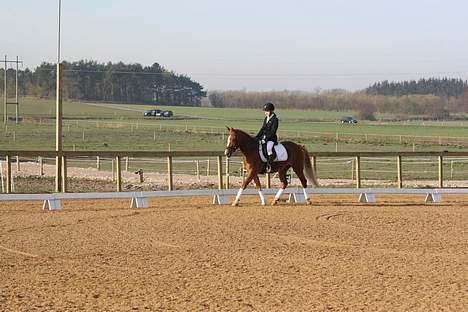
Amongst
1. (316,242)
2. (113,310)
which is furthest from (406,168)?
(113,310)

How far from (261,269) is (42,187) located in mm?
16920

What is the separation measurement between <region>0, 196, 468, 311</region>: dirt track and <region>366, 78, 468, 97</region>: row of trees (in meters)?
132

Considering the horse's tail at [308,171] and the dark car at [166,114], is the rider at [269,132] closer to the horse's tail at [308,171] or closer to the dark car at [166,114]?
the horse's tail at [308,171]

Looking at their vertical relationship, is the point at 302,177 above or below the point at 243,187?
above

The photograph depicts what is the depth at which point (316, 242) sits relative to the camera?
13820 millimetres

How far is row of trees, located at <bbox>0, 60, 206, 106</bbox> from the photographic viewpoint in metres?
126

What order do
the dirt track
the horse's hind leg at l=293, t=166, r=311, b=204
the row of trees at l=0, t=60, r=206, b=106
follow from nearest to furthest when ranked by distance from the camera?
the dirt track
the horse's hind leg at l=293, t=166, r=311, b=204
the row of trees at l=0, t=60, r=206, b=106

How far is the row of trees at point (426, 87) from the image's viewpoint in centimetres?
15300

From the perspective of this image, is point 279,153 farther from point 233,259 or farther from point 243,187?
point 233,259

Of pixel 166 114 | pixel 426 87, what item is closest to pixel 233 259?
pixel 166 114

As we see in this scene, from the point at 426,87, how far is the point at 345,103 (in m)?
55.4

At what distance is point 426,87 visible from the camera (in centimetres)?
16550

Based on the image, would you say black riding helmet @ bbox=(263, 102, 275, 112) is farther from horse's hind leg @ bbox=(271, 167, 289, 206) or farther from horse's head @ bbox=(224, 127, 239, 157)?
horse's hind leg @ bbox=(271, 167, 289, 206)

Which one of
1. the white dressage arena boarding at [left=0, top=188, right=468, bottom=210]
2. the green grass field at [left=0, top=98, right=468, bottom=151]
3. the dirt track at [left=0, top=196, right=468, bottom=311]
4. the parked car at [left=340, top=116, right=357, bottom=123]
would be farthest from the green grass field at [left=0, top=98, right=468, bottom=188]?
the dirt track at [left=0, top=196, right=468, bottom=311]
